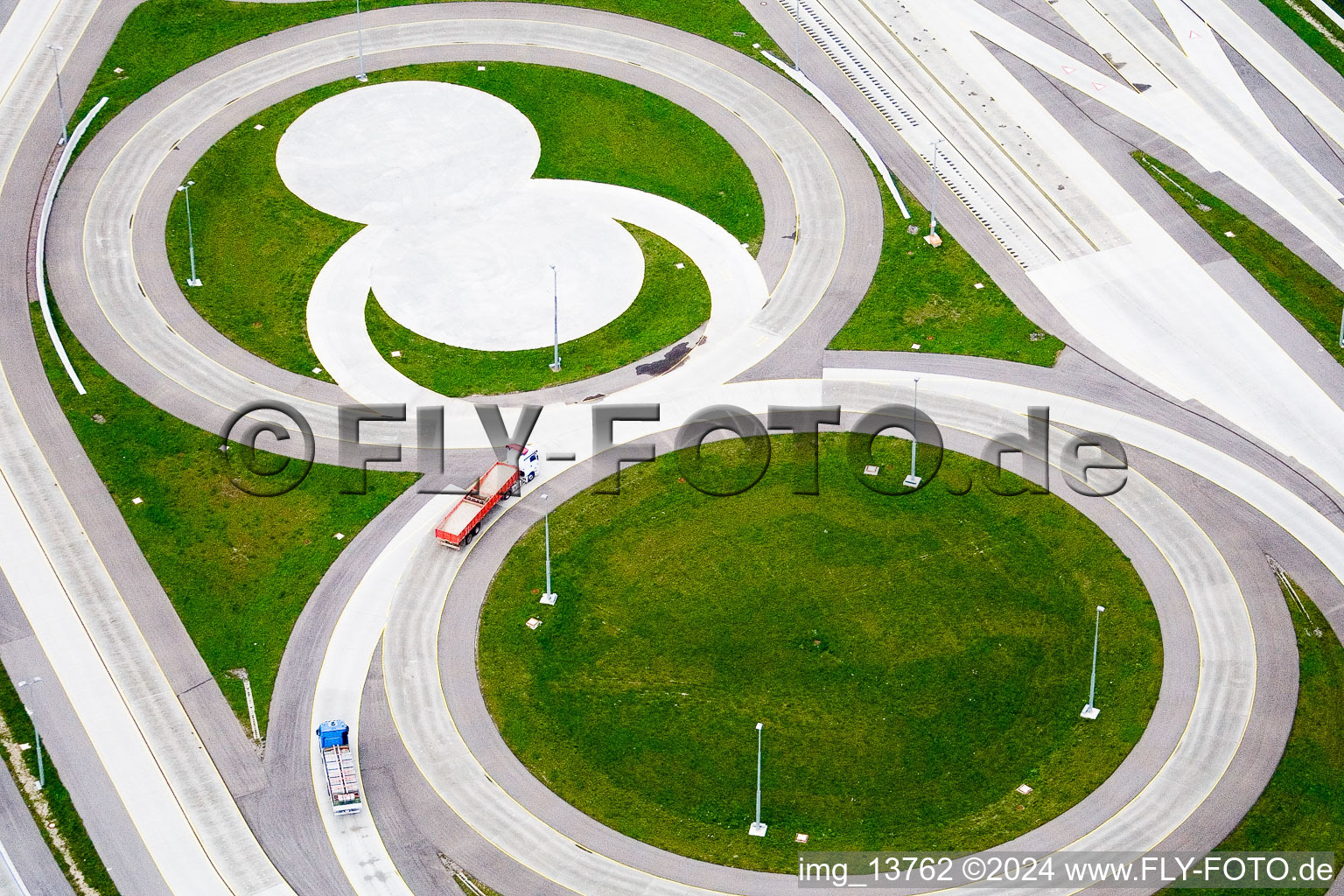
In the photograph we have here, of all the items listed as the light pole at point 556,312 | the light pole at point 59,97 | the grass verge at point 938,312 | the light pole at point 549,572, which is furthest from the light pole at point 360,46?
the light pole at point 549,572

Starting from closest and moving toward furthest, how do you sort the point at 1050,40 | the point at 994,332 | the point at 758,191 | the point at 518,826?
the point at 518,826 → the point at 994,332 → the point at 758,191 → the point at 1050,40

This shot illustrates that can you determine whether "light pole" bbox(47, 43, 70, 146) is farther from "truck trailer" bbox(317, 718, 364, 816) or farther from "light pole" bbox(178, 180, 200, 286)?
"truck trailer" bbox(317, 718, 364, 816)

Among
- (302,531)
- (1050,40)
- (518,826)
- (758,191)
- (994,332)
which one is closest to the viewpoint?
(518,826)

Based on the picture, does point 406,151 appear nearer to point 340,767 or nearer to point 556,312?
point 556,312

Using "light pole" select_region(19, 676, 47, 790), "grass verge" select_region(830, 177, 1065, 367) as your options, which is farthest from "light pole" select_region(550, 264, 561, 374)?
"light pole" select_region(19, 676, 47, 790)

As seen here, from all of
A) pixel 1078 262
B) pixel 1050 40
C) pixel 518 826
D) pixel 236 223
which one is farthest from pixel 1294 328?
pixel 236 223

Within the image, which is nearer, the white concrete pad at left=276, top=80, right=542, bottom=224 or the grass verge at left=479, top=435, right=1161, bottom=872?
the grass verge at left=479, top=435, right=1161, bottom=872

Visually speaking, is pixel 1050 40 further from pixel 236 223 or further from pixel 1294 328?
pixel 236 223
